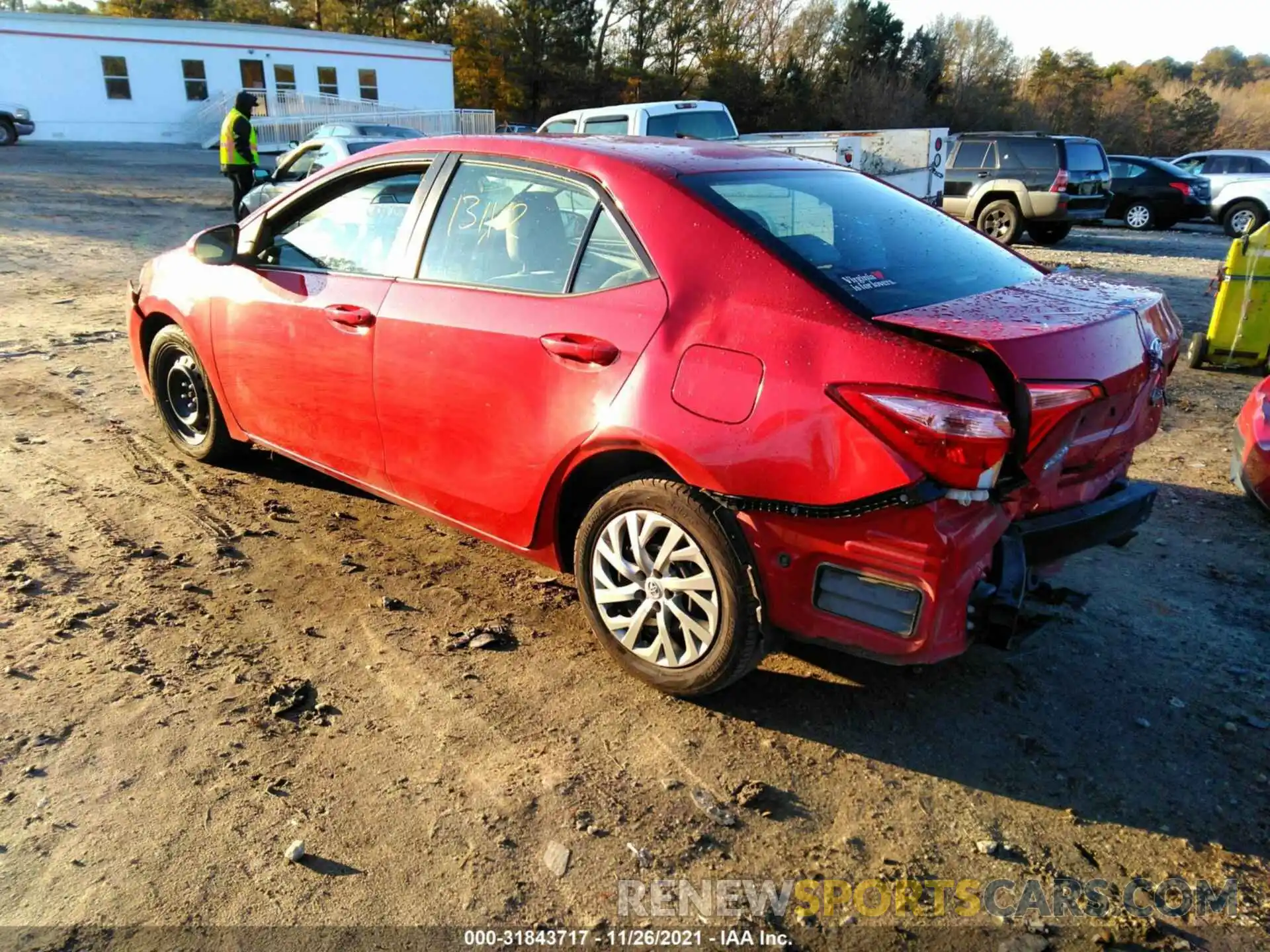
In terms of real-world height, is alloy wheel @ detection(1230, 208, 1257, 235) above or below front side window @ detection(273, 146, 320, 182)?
below

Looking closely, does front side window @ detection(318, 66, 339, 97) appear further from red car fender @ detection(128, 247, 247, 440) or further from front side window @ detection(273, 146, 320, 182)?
red car fender @ detection(128, 247, 247, 440)

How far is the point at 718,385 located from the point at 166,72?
133 ft

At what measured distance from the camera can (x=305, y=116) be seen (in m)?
33.9

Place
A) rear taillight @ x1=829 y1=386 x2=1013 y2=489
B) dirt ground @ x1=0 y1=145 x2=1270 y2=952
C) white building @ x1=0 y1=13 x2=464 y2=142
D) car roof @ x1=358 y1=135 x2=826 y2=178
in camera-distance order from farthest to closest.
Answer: white building @ x1=0 y1=13 x2=464 y2=142 < car roof @ x1=358 y1=135 x2=826 y2=178 < rear taillight @ x1=829 y1=386 x2=1013 y2=489 < dirt ground @ x1=0 y1=145 x2=1270 y2=952

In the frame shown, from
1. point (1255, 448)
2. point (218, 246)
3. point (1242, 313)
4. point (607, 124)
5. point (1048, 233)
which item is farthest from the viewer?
point (1048, 233)

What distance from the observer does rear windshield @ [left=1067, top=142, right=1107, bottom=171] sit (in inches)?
621

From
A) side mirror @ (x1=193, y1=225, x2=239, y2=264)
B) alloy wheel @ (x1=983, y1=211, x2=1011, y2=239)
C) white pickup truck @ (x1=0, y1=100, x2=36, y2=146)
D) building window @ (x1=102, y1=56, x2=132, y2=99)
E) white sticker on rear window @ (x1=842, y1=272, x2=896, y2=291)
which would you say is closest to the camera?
white sticker on rear window @ (x1=842, y1=272, x2=896, y2=291)

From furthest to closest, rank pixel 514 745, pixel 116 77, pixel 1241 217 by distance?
pixel 116 77
pixel 1241 217
pixel 514 745

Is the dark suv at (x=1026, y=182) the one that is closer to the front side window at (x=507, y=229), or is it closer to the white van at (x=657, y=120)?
the white van at (x=657, y=120)

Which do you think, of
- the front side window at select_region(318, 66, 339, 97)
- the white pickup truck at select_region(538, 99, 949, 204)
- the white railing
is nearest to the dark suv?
the white pickup truck at select_region(538, 99, 949, 204)

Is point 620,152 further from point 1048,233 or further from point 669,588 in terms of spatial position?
point 1048,233

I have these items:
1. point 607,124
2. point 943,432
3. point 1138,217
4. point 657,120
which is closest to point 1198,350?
point 943,432

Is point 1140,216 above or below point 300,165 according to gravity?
below

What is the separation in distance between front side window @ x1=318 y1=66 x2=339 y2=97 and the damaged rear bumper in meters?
40.9
